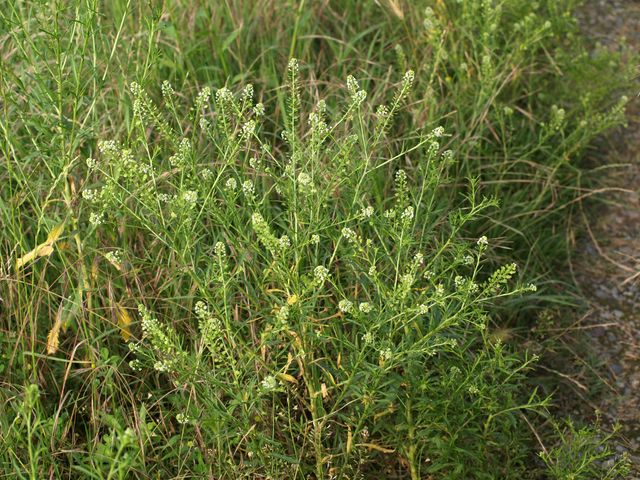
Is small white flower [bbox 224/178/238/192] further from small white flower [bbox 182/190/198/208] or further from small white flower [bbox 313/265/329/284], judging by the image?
small white flower [bbox 313/265/329/284]

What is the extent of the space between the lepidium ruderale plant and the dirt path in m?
0.35

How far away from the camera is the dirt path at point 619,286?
124 inches

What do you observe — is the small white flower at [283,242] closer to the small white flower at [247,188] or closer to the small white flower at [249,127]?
the small white flower at [247,188]

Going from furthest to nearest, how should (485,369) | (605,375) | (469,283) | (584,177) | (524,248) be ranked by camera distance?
(584,177), (524,248), (605,375), (485,369), (469,283)

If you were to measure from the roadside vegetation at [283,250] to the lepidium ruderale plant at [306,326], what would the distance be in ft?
0.04

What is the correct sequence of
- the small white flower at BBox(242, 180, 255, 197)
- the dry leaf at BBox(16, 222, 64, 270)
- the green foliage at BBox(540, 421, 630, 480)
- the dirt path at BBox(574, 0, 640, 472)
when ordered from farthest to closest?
the dirt path at BBox(574, 0, 640, 472) < the dry leaf at BBox(16, 222, 64, 270) < the green foliage at BBox(540, 421, 630, 480) < the small white flower at BBox(242, 180, 255, 197)

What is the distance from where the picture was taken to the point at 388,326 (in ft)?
8.28

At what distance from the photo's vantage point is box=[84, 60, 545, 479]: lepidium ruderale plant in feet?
7.48

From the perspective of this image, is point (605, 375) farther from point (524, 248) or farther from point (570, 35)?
point (570, 35)

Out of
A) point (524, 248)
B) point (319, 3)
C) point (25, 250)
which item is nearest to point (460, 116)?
point (524, 248)

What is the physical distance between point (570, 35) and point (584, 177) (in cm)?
65

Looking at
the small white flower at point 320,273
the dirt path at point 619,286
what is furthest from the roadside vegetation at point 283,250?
the dirt path at point 619,286

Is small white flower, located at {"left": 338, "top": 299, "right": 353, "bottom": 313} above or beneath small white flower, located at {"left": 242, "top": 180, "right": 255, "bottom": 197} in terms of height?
beneath

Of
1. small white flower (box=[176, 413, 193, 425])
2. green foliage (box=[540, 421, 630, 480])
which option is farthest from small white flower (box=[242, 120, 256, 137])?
green foliage (box=[540, 421, 630, 480])
